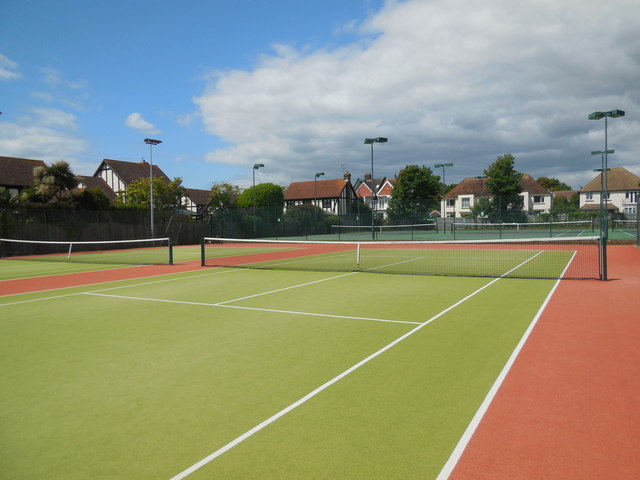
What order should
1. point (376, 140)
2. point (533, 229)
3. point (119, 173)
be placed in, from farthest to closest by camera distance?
point (119, 173) < point (533, 229) < point (376, 140)

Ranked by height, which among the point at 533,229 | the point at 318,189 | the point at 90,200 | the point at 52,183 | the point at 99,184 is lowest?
the point at 533,229

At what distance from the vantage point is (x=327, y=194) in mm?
84625

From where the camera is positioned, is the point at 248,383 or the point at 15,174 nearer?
the point at 248,383

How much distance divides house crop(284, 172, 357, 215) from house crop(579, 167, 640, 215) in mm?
42606

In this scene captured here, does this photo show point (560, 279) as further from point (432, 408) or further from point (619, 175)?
point (619, 175)

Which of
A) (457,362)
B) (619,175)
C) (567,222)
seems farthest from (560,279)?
(619,175)

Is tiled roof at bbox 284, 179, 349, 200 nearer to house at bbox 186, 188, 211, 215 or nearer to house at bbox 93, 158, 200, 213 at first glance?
house at bbox 186, 188, 211, 215

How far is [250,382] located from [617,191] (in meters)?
97.2

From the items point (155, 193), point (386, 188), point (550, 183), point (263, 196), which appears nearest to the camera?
point (155, 193)

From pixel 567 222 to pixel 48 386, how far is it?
34.3 metres

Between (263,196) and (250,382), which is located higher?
(263,196)

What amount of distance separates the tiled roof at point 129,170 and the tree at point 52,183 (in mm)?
23320

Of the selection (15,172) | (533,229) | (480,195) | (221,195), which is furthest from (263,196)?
(533,229)

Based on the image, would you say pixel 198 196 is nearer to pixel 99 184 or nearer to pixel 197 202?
pixel 197 202
